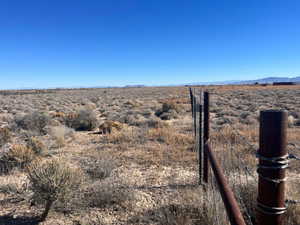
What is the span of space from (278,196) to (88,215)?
12.3 ft

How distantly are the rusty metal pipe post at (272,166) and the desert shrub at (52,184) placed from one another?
363cm

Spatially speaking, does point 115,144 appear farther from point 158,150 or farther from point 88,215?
point 88,215

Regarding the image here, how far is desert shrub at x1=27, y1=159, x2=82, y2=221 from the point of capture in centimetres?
409

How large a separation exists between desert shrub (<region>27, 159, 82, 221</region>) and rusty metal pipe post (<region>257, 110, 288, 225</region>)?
363 centimetres

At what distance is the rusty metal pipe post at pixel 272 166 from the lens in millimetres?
1316

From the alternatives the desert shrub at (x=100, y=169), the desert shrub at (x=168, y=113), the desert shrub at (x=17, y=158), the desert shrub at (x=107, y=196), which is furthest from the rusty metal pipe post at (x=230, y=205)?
the desert shrub at (x=168, y=113)

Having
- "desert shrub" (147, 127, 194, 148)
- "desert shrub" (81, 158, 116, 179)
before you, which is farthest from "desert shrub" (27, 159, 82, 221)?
"desert shrub" (147, 127, 194, 148)

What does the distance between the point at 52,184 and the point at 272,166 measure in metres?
3.79

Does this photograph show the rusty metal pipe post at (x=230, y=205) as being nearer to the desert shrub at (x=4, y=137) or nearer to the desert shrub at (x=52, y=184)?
the desert shrub at (x=52, y=184)

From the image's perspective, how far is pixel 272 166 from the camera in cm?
135

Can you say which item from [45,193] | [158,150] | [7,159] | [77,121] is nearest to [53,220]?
[45,193]

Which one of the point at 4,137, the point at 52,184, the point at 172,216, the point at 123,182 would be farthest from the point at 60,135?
the point at 172,216

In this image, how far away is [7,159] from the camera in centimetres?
697

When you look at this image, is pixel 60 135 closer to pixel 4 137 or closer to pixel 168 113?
pixel 4 137
